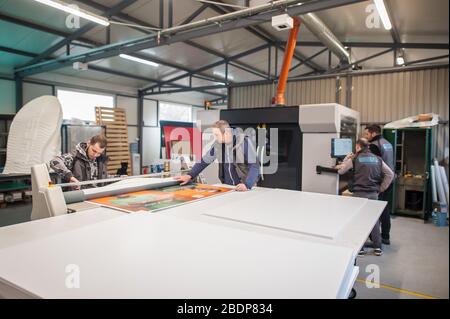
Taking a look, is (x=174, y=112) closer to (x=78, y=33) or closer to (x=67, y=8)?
(x=78, y=33)

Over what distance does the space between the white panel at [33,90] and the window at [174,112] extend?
156 inches

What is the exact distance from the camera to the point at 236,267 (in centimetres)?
104

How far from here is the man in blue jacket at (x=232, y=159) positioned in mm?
2693

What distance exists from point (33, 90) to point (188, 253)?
320 inches

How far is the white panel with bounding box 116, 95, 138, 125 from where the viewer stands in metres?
9.62

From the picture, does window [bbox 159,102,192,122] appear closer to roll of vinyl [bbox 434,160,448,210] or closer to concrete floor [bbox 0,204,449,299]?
concrete floor [bbox 0,204,449,299]

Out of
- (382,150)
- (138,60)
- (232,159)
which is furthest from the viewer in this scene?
(138,60)

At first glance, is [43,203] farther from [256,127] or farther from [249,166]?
[256,127]

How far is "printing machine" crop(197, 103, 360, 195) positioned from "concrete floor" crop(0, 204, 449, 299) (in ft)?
3.30

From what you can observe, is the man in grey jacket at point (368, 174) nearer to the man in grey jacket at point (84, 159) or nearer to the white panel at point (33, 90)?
the man in grey jacket at point (84, 159)

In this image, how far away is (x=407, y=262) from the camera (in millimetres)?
3383

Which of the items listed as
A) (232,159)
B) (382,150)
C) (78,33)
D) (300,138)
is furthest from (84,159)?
(78,33)

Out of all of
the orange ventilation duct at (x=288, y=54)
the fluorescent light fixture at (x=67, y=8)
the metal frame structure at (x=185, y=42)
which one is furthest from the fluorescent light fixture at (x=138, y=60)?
the orange ventilation duct at (x=288, y=54)

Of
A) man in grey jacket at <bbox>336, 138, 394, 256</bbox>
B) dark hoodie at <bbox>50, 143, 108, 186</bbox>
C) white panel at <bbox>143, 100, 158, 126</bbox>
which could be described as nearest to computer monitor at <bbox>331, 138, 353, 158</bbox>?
man in grey jacket at <bbox>336, 138, 394, 256</bbox>
